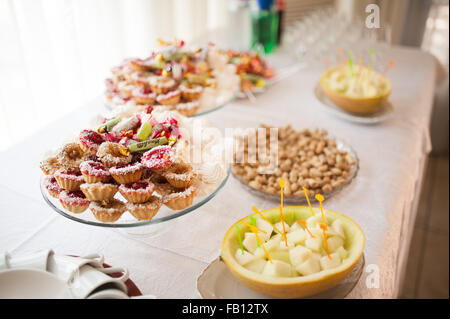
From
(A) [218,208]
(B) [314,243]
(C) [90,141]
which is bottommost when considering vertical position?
(A) [218,208]

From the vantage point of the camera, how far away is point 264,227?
73cm

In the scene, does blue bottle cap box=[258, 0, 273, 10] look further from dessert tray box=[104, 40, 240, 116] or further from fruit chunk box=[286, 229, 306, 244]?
fruit chunk box=[286, 229, 306, 244]

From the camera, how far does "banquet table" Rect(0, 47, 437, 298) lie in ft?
2.63

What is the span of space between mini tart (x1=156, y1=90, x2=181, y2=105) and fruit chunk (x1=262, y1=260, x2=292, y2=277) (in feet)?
1.91

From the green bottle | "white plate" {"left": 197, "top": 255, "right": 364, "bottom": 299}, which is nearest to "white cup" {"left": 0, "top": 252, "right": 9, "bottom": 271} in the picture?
"white plate" {"left": 197, "top": 255, "right": 364, "bottom": 299}

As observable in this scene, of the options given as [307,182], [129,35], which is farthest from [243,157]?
[129,35]

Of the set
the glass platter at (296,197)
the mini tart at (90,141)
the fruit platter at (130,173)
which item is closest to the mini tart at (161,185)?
the fruit platter at (130,173)

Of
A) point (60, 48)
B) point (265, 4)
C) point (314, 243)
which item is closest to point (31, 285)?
point (314, 243)

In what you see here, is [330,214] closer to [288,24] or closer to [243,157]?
[243,157]

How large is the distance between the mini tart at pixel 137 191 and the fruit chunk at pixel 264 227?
21 cm

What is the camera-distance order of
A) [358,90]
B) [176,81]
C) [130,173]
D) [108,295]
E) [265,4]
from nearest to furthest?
[108,295], [130,173], [176,81], [358,90], [265,4]

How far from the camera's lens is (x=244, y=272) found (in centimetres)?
64

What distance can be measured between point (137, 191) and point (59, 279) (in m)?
0.19

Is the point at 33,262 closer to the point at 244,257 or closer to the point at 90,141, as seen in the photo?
the point at 90,141
